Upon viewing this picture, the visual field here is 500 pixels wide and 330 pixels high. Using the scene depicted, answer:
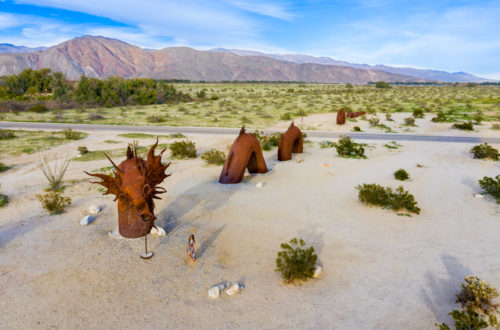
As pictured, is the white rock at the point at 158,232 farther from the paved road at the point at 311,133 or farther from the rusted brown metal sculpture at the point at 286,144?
the paved road at the point at 311,133

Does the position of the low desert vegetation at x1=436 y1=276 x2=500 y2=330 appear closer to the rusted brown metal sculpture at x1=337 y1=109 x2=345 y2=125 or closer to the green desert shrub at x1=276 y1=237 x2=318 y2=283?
the green desert shrub at x1=276 y1=237 x2=318 y2=283

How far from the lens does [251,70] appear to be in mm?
192250

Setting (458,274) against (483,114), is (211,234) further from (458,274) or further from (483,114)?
(483,114)

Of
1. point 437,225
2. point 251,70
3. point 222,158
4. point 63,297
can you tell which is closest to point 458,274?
Answer: point 437,225

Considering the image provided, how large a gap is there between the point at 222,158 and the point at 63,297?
8.46m

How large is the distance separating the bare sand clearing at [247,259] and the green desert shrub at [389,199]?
26 centimetres

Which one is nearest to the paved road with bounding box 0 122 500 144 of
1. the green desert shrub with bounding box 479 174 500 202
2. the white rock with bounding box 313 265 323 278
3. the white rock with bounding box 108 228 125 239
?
Answer: the green desert shrub with bounding box 479 174 500 202

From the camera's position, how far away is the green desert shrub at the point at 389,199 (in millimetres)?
7999

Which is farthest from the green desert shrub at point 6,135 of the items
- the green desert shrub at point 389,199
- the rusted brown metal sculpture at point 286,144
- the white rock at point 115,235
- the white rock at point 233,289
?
the green desert shrub at point 389,199

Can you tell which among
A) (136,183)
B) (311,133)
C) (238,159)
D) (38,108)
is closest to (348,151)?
(238,159)

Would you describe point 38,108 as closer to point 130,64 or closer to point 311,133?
point 311,133

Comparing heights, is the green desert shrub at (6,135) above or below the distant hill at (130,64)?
below

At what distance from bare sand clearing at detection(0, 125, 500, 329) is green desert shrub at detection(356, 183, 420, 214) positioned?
260 millimetres

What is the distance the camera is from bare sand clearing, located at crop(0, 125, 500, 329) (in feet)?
14.5
